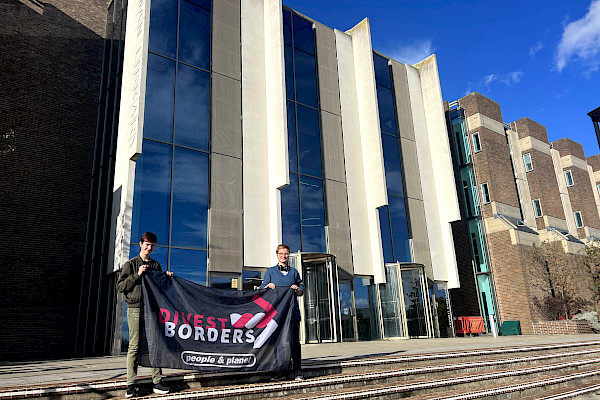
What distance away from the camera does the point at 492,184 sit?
2653 cm

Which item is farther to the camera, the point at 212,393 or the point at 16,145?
the point at 16,145

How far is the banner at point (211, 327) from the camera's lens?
572 cm

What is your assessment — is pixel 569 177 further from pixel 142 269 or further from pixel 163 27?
pixel 142 269

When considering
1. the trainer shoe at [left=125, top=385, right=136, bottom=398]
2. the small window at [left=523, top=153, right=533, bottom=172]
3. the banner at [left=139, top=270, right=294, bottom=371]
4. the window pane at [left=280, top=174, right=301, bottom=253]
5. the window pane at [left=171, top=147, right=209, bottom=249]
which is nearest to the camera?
the trainer shoe at [left=125, top=385, right=136, bottom=398]

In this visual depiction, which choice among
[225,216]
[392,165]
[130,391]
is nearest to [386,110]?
[392,165]

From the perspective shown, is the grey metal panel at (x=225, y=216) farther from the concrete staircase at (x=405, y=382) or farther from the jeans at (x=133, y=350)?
the jeans at (x=133, y=350)

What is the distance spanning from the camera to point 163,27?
16531 millimetres

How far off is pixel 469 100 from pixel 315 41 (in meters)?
12.6

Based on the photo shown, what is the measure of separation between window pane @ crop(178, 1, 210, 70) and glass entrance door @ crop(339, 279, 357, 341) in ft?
35.0

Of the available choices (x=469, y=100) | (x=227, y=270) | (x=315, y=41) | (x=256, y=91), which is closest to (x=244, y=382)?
(x=227, y=270)

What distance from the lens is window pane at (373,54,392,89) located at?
23458mm

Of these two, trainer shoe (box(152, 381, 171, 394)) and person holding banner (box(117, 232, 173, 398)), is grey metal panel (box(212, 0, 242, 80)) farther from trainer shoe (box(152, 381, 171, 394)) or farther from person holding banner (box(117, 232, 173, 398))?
trainer shoe (box(152, 381, 171, 394))

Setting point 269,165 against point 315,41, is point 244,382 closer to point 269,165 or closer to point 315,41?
point 269,165

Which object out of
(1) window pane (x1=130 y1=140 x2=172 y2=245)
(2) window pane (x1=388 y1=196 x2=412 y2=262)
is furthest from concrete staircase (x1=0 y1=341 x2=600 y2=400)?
(2) window pane (x1=388 y1=196 x2=412 y2=262)
